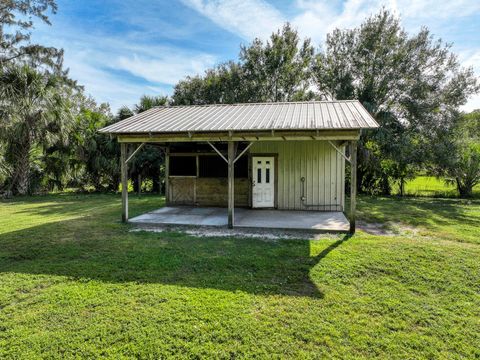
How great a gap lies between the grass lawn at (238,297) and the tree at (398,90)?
875cm

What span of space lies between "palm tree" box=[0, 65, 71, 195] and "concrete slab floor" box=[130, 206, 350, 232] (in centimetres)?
806

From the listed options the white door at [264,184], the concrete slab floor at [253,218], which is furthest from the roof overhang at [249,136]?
the white door at [264,184]

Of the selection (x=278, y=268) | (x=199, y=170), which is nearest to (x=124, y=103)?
(x=199, y=170)

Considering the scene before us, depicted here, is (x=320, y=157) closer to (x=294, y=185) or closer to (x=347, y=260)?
(x=294, y=185)

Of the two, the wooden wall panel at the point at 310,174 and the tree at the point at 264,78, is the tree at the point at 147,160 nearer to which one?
the tree at the point at 264,78

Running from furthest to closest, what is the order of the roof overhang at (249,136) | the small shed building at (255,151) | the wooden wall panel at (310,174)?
the wooden wall panel at (310,174) < the small shed building at (255,151) < the roof overhang at (249,136)

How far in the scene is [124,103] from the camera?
50.3 feet

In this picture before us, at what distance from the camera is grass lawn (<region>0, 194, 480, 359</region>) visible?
2.64 m

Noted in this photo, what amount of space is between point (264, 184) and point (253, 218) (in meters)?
2.02

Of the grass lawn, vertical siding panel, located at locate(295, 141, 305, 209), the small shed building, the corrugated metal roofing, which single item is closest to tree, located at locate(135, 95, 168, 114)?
the small shed building

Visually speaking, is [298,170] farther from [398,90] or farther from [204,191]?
[398,90]

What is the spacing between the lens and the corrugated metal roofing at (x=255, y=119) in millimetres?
6473

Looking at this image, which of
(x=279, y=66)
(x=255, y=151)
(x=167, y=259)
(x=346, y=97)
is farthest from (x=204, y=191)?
(x=279, y=66)

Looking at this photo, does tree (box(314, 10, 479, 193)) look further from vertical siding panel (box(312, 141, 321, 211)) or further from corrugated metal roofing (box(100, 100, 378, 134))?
corrugated metal roofing (box(100, 100, 378, 134))
